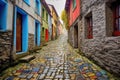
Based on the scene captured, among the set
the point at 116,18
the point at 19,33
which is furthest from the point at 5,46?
the point at 116,18

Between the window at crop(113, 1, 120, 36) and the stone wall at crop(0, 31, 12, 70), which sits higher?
the window at crop(113, 1, 120, 36)

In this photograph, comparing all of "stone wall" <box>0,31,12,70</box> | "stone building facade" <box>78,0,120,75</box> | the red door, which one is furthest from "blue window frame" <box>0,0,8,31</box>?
"stone building facade" <box>78,0,120,75</box>

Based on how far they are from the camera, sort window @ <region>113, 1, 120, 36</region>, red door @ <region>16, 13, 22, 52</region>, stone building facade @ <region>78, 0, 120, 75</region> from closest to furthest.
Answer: stone building facade @ <region>78, 0, 120, 75</region> < window @ <region>113, 1, 120, 36</region> < red door @ <region>16, 13, 22, 52</region>

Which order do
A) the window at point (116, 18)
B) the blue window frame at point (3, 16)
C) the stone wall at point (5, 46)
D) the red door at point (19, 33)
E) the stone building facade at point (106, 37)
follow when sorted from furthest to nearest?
the red door at point (19, 33), the blue window frame at point (3, 16), the stone wall at point (5, 46), the window at point (116, 18), the stone building facade at point (106, 37)

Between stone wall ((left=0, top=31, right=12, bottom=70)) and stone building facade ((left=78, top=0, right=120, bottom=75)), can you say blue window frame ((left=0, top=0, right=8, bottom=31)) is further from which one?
stone building facade ((left=78, top=0, right=120, bottom=75))

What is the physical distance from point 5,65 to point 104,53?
3.62 metres

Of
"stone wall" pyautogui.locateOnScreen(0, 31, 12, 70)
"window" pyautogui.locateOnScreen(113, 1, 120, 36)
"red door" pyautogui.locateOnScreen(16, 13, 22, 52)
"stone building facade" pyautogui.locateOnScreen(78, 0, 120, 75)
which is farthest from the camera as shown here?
"red door" pyautogui.locateOnScreen(16, 13, 22, 52)

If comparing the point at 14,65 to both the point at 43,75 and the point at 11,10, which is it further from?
the point at 11,10

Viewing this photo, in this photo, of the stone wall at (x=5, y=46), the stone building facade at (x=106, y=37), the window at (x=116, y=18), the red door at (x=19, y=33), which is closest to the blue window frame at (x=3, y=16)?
the stone wall at (x=5, y=46)

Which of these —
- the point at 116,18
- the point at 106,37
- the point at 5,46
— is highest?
the point at 116,18

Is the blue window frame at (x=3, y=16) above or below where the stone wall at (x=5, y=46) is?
above

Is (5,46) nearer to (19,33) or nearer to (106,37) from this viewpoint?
(19,33)

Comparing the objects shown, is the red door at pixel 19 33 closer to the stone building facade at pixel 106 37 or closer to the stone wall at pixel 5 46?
the stone wall at pixel 5 46

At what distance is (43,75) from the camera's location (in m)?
4.09
